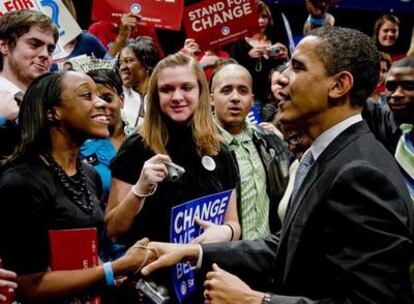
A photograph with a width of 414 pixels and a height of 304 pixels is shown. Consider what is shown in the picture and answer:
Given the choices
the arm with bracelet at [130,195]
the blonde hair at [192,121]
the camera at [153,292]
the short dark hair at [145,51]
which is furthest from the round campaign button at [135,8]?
the camera at [153,292]

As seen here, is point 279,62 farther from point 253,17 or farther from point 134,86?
point 134,86

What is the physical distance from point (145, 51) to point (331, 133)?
304 cm

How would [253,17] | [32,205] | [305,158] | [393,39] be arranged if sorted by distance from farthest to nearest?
1. [393,39]
2. [253,17]
3. [32,205]
4. [305,158]

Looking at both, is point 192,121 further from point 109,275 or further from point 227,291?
point 227,291

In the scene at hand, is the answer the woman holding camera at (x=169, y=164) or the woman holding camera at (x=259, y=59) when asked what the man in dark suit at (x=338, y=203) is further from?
the woman holding camera at (x=259, y=59)

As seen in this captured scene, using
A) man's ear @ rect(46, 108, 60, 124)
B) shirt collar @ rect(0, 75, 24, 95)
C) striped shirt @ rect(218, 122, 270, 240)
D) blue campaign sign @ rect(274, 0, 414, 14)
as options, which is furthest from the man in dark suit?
blue campaign sign @ rect(274, 0, 414, 14)

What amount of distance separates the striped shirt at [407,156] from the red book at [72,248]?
189 cm

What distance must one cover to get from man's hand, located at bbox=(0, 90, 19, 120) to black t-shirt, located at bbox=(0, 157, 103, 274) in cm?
A: 46

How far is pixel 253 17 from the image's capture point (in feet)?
18.0

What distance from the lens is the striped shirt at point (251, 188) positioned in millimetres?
3646

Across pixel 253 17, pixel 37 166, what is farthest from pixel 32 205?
pixel 253 17

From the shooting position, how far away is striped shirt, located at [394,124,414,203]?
363cm

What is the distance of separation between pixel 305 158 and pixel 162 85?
47.9 inches

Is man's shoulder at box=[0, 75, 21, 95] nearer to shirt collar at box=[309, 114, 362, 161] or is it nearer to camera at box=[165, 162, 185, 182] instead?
camera at box=[165, 162, 185, 182]
